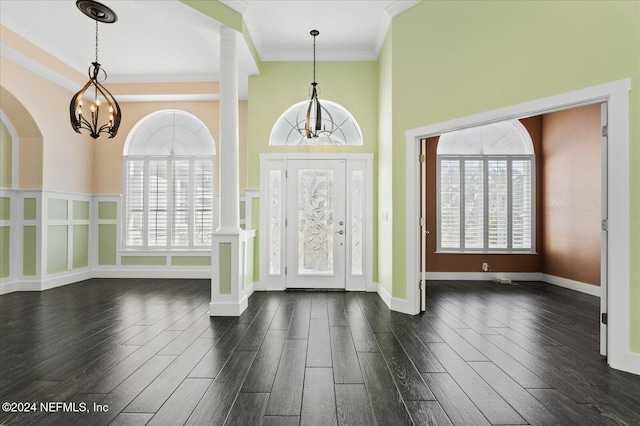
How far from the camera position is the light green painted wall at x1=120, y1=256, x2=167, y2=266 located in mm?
6320

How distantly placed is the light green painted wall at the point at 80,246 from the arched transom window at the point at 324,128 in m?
3.97

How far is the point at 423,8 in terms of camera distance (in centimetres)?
387

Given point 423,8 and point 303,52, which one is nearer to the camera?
point 423,8

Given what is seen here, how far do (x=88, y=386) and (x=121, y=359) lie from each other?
0.44m

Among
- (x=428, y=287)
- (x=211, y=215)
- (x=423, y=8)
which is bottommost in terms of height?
(x=428, y=287)

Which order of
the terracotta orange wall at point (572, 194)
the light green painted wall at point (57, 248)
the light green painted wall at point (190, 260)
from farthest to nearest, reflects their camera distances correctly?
the light green painted wall at point (190, 260), the light green painted wall at point (57, 248), the terracotta orange wall at point (572, 194)

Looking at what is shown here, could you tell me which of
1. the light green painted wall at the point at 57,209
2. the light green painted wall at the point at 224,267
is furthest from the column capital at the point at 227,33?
the light green painted wall at the point at 57,209

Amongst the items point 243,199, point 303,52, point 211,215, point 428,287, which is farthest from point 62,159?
point 428,287

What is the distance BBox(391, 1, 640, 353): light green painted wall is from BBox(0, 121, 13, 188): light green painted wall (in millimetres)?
5887

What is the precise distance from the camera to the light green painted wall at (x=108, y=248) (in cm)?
632

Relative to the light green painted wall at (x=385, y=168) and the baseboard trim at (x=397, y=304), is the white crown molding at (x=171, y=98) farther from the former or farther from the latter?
the baseboard trim at (x=397, y=304)

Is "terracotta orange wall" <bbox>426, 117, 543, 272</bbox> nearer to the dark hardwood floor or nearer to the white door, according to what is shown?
the dark hardwood floor

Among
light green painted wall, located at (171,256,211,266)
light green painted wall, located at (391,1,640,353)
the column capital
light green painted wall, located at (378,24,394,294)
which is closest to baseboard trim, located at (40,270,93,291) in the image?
light green painted wall, located at (171,256,211,266)

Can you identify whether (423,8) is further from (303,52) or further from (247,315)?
(247,315)
